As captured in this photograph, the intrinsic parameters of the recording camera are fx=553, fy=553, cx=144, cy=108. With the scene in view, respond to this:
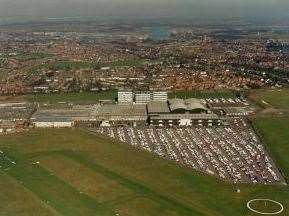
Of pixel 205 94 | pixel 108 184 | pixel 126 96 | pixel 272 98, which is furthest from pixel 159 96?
pixel 108 184

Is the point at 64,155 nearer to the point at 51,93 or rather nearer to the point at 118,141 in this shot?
the point at 118,141

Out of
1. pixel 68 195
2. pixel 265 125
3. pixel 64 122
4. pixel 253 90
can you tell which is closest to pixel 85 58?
pixel 253 90

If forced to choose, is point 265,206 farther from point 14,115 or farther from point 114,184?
point 14,115

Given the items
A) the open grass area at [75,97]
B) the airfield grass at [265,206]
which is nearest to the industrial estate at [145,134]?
the airfield grass at [265,206]

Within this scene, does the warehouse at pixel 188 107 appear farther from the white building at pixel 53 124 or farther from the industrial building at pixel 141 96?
the white building at pixel 53 124

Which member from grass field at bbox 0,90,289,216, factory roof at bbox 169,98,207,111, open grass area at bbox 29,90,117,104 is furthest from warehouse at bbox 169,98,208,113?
open grass area at bbox 29,90,117,104

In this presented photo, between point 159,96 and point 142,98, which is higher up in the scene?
point 159,96

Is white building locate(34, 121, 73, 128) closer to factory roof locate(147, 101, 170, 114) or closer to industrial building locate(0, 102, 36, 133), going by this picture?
industrial building locate(0, 102, 36, 133)
